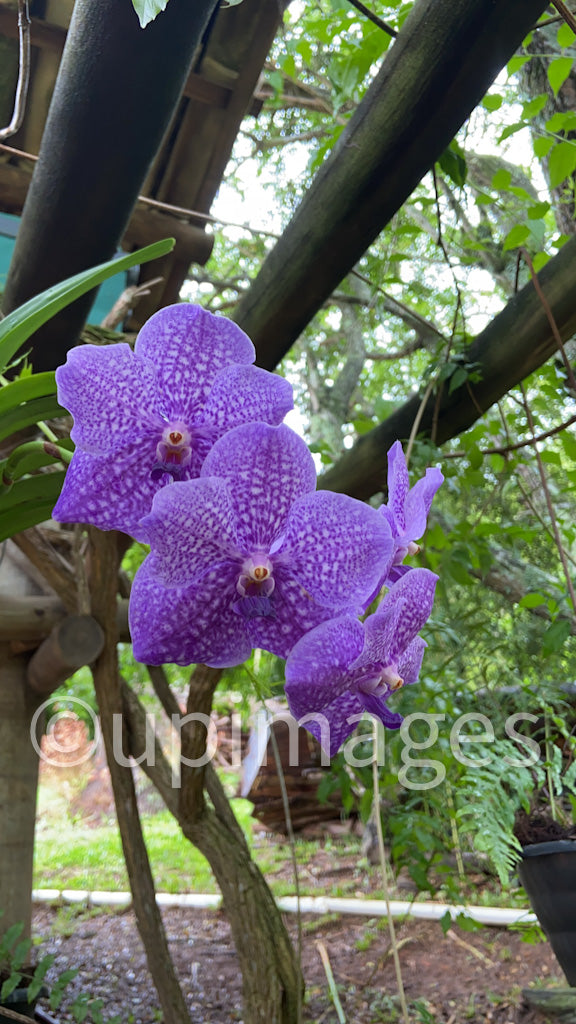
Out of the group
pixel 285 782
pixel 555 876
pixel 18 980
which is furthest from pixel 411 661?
pixel 285 782

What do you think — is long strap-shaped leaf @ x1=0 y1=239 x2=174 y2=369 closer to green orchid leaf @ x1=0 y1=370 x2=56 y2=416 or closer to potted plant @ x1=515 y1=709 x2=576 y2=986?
green orchid leaf @ x1=0 y1=370 x2=56 y2=416

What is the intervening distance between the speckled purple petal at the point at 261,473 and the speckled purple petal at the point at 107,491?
4 cm

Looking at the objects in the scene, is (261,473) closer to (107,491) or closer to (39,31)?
(107,491)

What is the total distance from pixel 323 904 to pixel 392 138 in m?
2.95

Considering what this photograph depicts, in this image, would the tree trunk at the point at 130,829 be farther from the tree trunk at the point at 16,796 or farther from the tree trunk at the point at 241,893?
the tree trunk at the point at 16,796

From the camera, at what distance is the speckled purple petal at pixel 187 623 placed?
242 mm

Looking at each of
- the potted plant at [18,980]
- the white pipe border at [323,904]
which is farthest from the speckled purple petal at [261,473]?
the white pipe border at [323,904]

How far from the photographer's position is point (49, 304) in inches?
18.2

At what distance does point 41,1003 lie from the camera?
5.24 ft

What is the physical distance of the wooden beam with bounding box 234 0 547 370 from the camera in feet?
2.10

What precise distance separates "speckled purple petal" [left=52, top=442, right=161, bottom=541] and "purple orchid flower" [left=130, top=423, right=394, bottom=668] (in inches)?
1.2

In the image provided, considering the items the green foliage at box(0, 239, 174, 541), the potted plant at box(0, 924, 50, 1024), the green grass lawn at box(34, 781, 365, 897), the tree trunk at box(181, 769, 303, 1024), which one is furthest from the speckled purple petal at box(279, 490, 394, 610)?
the green grass lawn at box(34, 781, 365, 897)

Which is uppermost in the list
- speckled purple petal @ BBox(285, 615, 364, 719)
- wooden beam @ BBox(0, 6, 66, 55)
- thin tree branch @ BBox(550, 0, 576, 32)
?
wooden beam @ BBox(0, 6, 66, 55)

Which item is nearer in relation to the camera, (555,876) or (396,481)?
(396,481)
